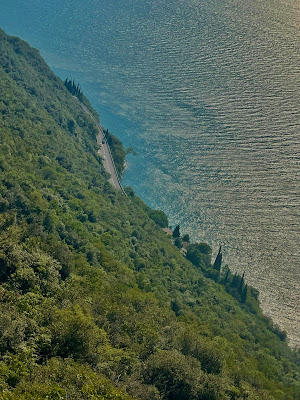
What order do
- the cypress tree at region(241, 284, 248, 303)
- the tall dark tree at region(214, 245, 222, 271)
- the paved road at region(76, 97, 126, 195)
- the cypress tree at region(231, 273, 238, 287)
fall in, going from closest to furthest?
the cypress tree at region(241, 284, 248, 303) → the cypress tree at region(231, 273, 238, 287) → the tall dark tree at region(214, 245, 222, 271) → the paved road at region(76, 97, 126, 195)

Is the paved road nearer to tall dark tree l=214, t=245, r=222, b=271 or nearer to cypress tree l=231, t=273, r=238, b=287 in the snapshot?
tall dark tree l=214, t=245, r=222, b=271

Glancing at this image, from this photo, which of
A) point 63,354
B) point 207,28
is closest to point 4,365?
point 63,354

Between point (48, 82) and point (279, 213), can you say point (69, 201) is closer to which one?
point (279, 213)

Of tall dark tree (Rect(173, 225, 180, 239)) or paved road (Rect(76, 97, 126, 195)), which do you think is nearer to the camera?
tall dark tree (Rect(173, 225, 180, 239))

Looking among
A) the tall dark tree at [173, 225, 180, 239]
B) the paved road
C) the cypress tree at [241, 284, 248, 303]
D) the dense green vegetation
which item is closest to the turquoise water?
the tall dark tree at [173, 225, 180, 239]

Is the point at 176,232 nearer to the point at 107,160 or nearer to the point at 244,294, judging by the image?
the point at 244,294

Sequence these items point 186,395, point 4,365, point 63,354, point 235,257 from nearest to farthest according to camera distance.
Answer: point 4,365 < point 63,354 < point 186,395 < point 235,257

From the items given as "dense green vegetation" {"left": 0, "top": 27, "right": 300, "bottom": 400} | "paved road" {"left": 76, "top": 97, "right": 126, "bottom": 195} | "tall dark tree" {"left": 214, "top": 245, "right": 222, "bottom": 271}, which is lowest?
"dense green vegetation" {"left": 0, "top": 27, "right": 300, "bottom": 400}

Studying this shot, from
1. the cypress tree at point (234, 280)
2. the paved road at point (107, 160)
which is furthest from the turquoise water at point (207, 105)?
the paved road at point (107, 160)
